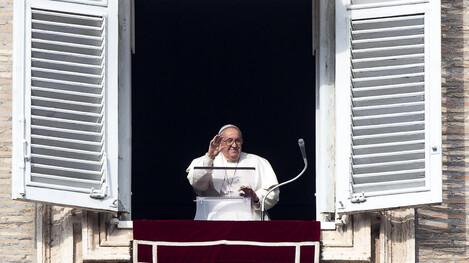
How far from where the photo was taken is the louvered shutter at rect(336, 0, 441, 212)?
14.8 metres

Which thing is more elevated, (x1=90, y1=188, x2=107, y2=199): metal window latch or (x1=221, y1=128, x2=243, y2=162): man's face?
(x1=221, y1=128, x2=243, y2=162): man's face

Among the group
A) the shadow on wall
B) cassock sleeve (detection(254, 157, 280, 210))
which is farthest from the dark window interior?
the shadow on wall

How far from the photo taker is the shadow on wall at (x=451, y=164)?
49.4 ft

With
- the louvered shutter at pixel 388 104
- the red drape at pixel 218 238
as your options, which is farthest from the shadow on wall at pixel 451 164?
the red drape at pixel 218 238

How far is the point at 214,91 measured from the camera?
18562 millimetres

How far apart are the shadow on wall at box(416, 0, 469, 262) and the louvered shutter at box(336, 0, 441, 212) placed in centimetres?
35

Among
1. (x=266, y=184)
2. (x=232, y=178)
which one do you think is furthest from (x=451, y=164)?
(x=232, y=178)

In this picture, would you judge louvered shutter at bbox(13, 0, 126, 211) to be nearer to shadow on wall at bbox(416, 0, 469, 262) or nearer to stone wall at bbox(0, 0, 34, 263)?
stone wall at bbox(0, 0, 34, 263)

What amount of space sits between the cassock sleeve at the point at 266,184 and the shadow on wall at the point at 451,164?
2.88 ft

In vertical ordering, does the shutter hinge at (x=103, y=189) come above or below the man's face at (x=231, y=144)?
below

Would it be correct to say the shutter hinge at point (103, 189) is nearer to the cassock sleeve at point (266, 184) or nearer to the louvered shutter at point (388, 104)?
the cassock sleeve at point (266, 184)

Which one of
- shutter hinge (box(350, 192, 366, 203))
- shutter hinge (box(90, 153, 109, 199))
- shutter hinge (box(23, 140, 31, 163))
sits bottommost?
shutter hinge (box(350, 192, 366, 203))

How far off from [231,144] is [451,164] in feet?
4.55

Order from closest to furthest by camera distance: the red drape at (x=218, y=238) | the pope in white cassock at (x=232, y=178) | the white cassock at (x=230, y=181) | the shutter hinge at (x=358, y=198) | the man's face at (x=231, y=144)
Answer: the red drape at (x=218, y=238)
the shutter hinge at (x=358, y=198)
the pope in white cassock at (x=232, y=178)
the white cassock at (x=230, y=181)
the man's face at (x=231, y=144)
